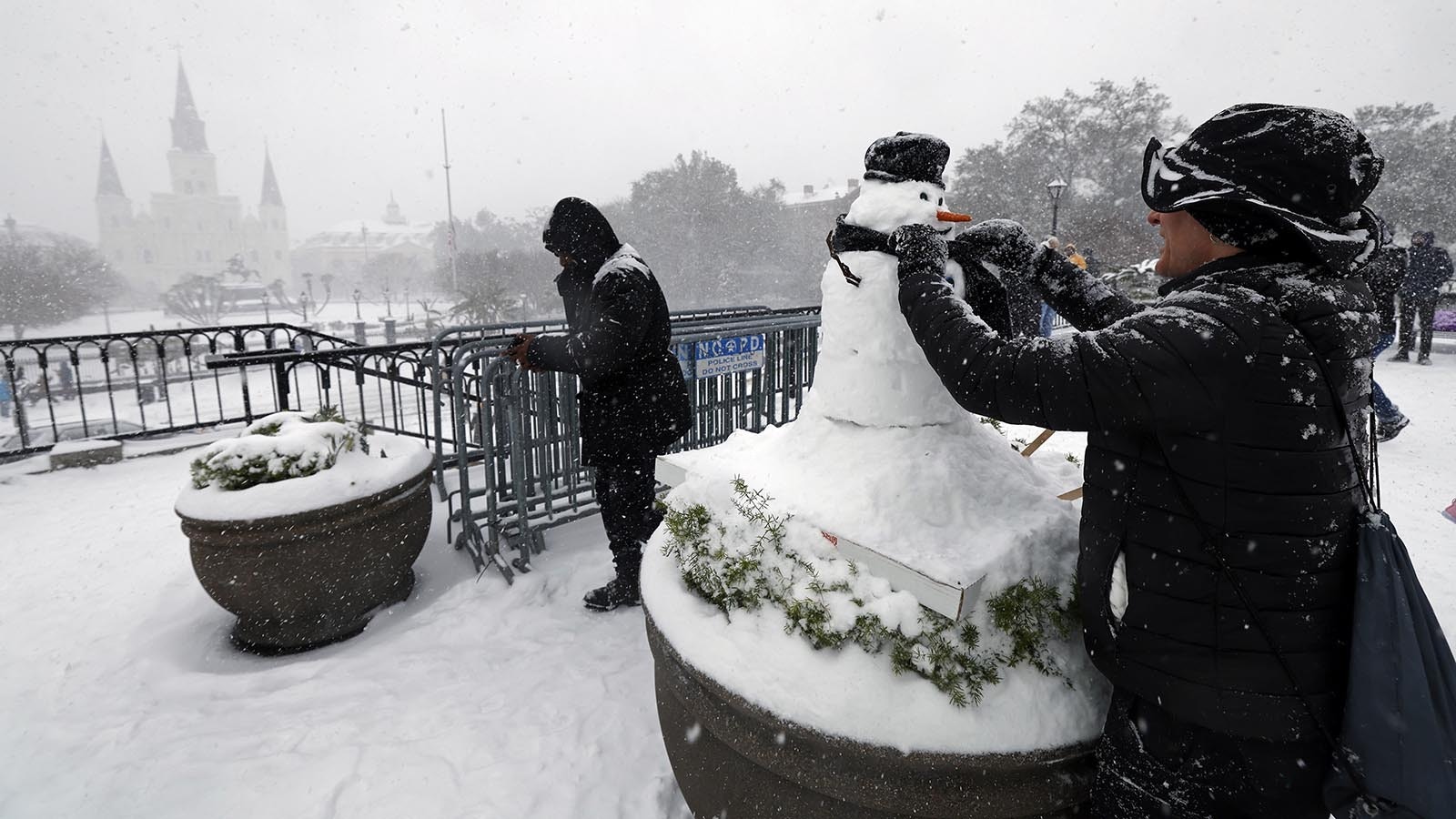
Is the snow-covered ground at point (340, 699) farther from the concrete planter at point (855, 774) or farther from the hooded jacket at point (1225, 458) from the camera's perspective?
the hooded jacket at point (1225, 458)

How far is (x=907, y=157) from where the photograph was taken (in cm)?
196

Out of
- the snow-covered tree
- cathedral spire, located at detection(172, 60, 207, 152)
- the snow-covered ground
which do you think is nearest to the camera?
the snow-covered ground

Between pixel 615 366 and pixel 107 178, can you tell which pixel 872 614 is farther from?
pixel 107 178

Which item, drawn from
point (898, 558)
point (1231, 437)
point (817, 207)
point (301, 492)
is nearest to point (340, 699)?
point (301, 492)

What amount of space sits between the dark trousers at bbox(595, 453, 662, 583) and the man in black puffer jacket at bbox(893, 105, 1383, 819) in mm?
2499

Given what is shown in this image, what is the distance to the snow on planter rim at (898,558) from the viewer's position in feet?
5.01

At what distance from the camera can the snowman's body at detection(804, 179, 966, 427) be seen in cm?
193

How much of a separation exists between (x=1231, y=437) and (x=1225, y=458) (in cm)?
4

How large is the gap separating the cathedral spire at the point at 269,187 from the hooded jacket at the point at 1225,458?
147 metres

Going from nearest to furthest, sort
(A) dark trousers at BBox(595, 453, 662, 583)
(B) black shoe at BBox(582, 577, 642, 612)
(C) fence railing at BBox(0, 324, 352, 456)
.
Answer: (A) dark trousers at BBox(595, 453, 662, 583), (B) black shoe at BBox(582, 577, 642, 612), (C) fence railing at BBox(0, 324, 352, 456)

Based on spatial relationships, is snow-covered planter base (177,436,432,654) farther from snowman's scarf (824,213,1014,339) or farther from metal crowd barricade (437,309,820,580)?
snowman's scarf (824,213,1014,339)

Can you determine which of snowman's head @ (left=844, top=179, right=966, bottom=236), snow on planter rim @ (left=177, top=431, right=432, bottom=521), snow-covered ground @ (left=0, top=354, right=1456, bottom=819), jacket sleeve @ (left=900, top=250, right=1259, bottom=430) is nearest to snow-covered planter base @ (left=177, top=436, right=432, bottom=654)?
snow on planter rim @ (left=177, top=431, right=432, bottom=521)

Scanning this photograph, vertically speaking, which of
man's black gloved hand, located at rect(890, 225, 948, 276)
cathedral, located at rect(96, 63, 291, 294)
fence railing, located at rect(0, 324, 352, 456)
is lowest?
fence railing, located at rect(0, 324, 352, 456)

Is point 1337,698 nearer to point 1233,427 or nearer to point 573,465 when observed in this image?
point 1233,427
